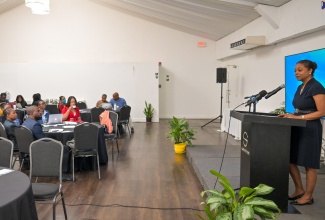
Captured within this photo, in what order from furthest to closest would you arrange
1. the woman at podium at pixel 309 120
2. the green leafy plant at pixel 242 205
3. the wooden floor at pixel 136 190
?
the wooden floor at pixel 136 190 < the woman at podium at pixel 309 120 < the green leafy plant at pixel 242 205

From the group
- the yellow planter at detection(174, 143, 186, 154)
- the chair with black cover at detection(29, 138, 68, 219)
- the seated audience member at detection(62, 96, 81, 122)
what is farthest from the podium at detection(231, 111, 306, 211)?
the seated audience member at detection(62, 96, 81, 122)

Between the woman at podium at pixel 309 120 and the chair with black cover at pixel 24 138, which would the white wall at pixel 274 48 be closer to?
the woman at podium at pixel 309 120

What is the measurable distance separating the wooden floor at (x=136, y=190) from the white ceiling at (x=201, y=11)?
Answer: 3.49m

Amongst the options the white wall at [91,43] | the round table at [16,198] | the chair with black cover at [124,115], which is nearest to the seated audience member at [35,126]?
the round table at [16,198]

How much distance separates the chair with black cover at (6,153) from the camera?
2.98 meters

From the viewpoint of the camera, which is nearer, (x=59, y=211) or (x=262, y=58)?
(x=59, y=211)

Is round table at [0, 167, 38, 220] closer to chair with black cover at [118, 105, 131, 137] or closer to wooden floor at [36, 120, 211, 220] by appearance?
wooden floor at [36, 120, 211, 220]

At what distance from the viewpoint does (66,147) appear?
4512 mm

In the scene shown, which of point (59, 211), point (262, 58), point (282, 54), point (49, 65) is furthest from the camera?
point (49, 65)

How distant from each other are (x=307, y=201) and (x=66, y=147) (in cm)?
340

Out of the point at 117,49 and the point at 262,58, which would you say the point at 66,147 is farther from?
the point at 117,49

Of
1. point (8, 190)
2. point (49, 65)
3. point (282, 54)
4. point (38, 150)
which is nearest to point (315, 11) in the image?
point (282, 54)

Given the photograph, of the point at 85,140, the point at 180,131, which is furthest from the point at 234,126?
the point at 85,140

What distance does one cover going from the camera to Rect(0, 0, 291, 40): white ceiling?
6410 mm
